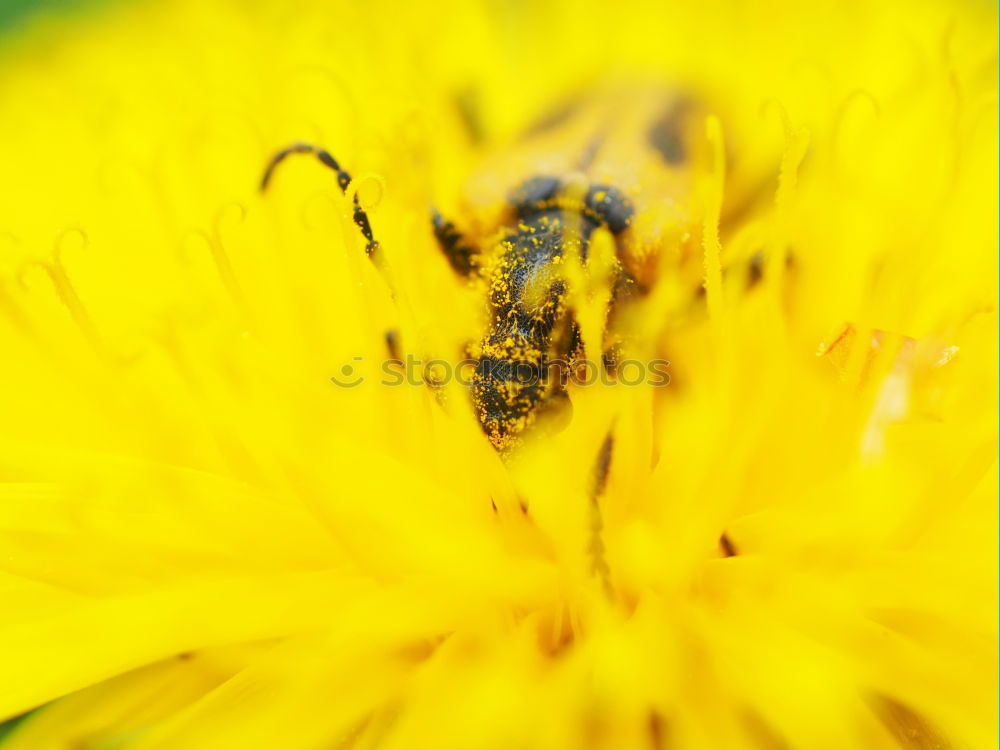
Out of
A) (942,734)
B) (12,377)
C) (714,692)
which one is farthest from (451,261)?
(942,734)

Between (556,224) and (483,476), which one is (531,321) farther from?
(556,224)

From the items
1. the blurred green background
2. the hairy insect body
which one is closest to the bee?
the hairy insect body

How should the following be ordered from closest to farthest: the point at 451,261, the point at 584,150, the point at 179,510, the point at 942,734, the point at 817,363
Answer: the point at 942,734 < the point at 179,510 < the point at 817,363 < the point at 451,261 < the point at 584,150

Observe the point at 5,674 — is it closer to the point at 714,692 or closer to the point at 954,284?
the point at 714,692

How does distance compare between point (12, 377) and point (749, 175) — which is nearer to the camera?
point (12, 377)

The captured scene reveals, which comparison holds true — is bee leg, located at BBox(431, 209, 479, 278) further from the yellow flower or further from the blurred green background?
the blurred green background

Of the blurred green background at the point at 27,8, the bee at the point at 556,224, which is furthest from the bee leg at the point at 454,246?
the blurred green background at the point at 27,8
